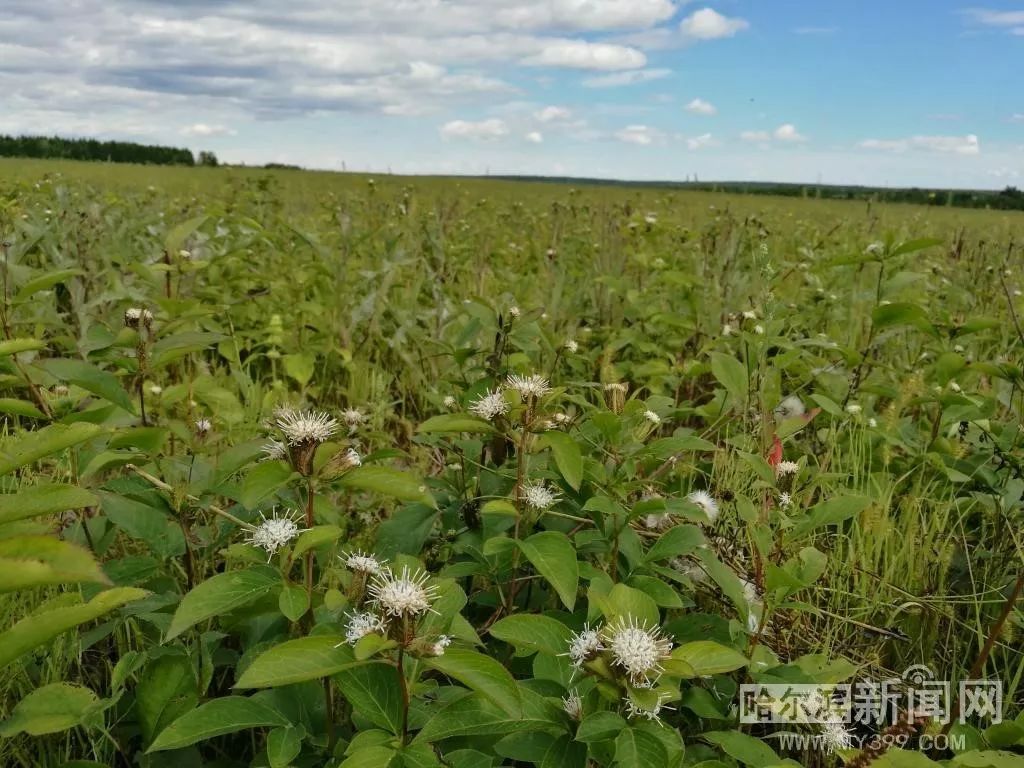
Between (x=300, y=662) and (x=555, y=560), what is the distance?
50 centimetres

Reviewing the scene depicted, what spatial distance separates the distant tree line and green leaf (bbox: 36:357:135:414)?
19.6 metres

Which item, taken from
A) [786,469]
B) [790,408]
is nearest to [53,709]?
Result: [786,469]

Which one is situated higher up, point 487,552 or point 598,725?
point 487,552

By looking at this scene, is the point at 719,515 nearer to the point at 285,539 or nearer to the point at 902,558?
the point at 902,558

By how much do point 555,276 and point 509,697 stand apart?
340 cm

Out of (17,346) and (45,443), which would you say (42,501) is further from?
(17,346)

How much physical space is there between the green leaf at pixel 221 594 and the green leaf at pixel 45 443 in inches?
12.9

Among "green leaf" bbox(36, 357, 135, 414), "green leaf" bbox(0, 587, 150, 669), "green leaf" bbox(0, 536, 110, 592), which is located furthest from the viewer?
"green leaf" bbox(36, 357, 135, 414)

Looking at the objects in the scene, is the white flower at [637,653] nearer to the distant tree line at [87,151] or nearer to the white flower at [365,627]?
the white flower at [365,627]

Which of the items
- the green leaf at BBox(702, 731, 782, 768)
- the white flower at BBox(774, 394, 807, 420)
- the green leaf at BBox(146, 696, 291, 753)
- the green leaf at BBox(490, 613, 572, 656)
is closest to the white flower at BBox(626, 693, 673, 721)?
the green leaf at BBox(490, 613, 572, 656)

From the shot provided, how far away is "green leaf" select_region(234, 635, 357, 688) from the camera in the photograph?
1.03 metres

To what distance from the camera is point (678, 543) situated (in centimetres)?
158

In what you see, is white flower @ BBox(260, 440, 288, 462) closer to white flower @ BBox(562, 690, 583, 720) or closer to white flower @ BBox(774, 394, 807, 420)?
white flower @ BBox(562, 690, 583, 720)

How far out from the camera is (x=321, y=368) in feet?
12.5
